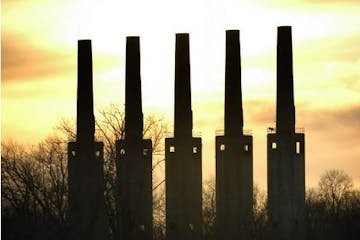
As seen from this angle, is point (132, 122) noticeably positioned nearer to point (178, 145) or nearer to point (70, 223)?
point (178, 145)

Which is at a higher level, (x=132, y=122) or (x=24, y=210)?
(x=132, y=122)

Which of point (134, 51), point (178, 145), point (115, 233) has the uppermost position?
point (134, 51)

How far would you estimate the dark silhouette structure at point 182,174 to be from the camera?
62625 millimetres

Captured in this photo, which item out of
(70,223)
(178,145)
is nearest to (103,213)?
(70,223)

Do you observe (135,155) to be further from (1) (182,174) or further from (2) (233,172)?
(2) (233,172)

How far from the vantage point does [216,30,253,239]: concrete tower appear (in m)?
62.5

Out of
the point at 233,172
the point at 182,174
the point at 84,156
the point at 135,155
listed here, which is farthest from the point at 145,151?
the point at 233,172

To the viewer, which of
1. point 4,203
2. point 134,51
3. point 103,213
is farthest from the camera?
point 134,51

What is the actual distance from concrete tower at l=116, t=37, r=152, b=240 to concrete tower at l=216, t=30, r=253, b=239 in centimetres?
337

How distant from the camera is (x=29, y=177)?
5250cm

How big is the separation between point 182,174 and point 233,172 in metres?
2.31

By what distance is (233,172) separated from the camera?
62.9 m

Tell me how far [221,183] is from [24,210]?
44.3ft

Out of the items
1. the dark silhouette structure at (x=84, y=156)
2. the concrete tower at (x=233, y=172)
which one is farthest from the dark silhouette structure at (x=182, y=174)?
the dark silhouette structure at (x=84, y=156)
